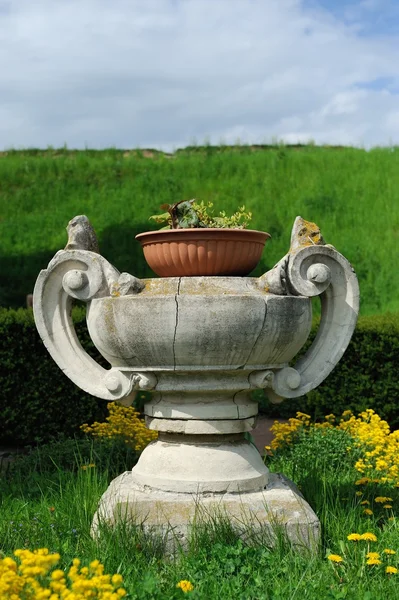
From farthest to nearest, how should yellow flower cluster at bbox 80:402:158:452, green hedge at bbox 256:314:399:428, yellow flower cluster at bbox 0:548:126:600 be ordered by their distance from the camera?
1. green hedge at bbox 256:314:399:428
2. yellow flower cluster at bbox 80:402:158:452
3. yellow flower cluster at bbox 0:548:126:600

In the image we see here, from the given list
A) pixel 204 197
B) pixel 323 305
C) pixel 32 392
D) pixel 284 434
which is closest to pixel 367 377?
pixel 284 434

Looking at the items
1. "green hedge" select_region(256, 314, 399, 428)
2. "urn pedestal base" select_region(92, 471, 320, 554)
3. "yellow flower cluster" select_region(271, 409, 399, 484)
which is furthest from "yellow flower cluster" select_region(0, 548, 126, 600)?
"green hedge" select_region(256, 314, 399, 428)

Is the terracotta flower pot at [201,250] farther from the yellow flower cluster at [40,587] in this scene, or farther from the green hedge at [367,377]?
the green hedge at [367,377]

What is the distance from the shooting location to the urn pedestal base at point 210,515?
3.31 metres

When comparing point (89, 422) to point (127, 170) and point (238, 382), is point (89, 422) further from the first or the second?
point (127, 170)

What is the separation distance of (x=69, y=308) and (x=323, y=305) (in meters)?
1.45

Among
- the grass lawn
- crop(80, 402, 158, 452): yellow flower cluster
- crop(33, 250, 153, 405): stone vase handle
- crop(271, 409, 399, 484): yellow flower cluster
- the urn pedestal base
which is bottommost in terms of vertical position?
crop(80, 402, 158, 452): yellow flower cluster

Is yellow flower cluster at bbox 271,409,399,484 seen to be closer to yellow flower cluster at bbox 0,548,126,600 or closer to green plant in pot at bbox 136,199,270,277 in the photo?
green plant in pot at bbox 136,199,270,277

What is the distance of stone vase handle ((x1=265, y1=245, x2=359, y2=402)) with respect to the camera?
3631 millimetres

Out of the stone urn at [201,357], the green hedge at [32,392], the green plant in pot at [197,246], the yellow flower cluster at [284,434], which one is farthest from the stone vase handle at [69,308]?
the green hedge at [32,392]

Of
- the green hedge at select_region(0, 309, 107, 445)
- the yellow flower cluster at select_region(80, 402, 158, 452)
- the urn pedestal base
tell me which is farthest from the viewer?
the green hedge at select_region(0, 309, 107, 445)

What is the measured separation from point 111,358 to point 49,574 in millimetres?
1182

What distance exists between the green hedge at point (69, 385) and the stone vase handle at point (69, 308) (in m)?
A: 3.00

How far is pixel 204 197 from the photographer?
15320 millimetres
